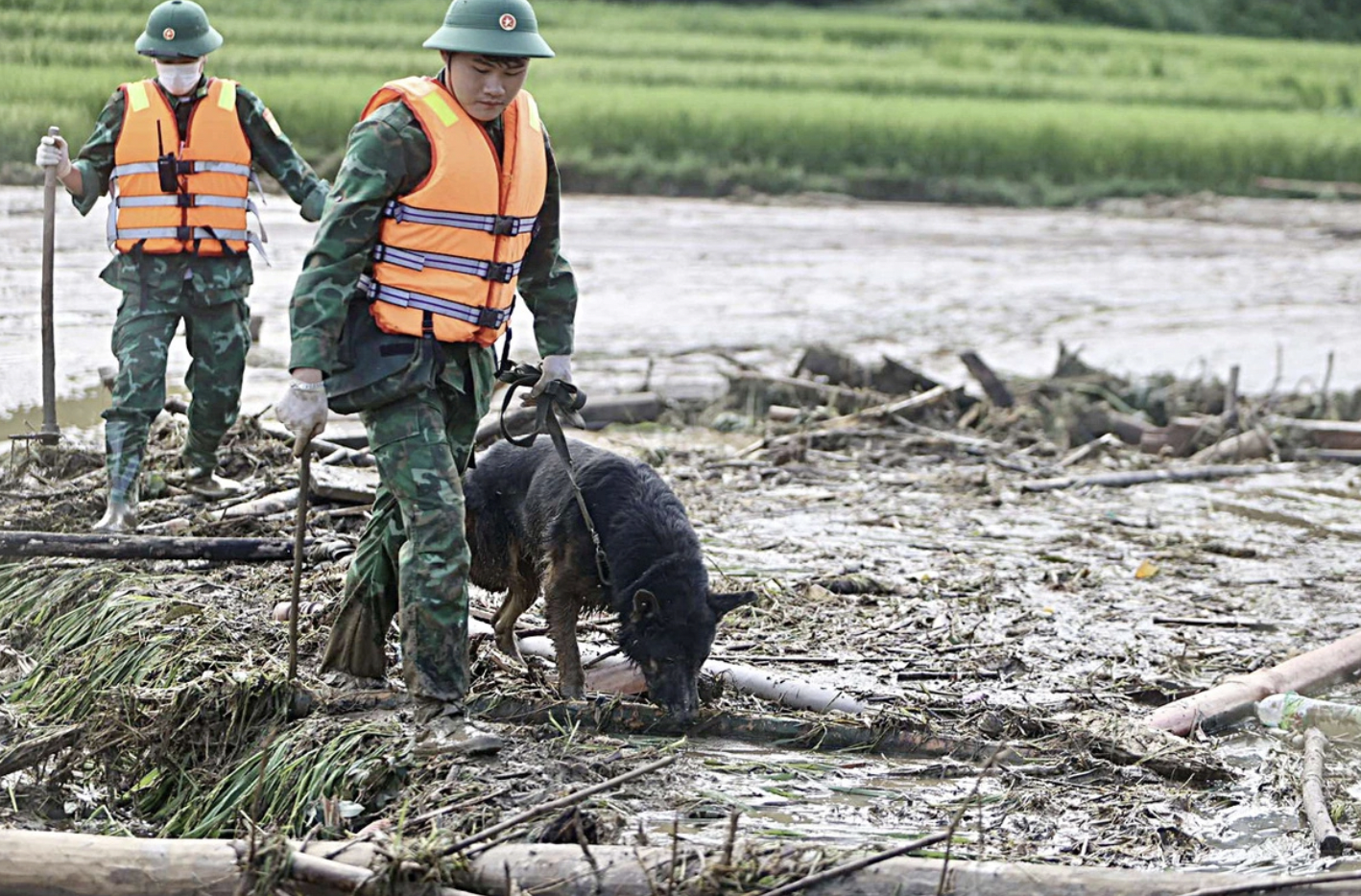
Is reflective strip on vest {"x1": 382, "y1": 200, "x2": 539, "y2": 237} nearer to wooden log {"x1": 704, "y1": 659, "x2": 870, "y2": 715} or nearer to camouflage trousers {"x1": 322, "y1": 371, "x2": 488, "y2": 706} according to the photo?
camouflage trousers {"x1": 322, "y1": 371, "x2": 488, "y2": 706}

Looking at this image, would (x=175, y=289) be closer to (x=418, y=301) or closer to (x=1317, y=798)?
(x=418, y=301)

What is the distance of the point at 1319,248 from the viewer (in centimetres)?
2527

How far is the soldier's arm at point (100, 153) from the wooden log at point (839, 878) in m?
4.74

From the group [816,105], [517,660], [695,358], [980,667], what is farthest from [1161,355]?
[816,105]

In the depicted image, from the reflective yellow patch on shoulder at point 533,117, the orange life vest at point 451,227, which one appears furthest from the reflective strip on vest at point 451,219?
the reflective yellow patch on shoulder at point 533,117

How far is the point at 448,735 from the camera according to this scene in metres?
4.94

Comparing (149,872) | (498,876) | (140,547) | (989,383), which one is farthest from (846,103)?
(149,872)

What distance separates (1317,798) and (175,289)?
5318 millimetres

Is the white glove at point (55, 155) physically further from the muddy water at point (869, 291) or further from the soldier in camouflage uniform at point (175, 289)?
the muddy water at point (869, 291)

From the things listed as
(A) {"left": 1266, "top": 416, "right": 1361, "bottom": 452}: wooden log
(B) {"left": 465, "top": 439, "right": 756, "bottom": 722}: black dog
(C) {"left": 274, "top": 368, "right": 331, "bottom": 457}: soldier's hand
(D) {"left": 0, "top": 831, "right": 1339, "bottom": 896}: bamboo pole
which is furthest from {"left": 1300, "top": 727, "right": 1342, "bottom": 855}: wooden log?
(A) {"left": 1266, "top": 416, "right": 1361, "bottom": 452}: wooden log

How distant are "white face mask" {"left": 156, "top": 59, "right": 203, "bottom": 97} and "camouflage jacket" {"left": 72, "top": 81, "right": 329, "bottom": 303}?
5 cm

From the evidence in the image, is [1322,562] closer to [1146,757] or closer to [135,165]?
[1146,757]

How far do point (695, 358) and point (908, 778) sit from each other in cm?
910

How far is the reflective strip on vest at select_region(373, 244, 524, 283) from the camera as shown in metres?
5.05
